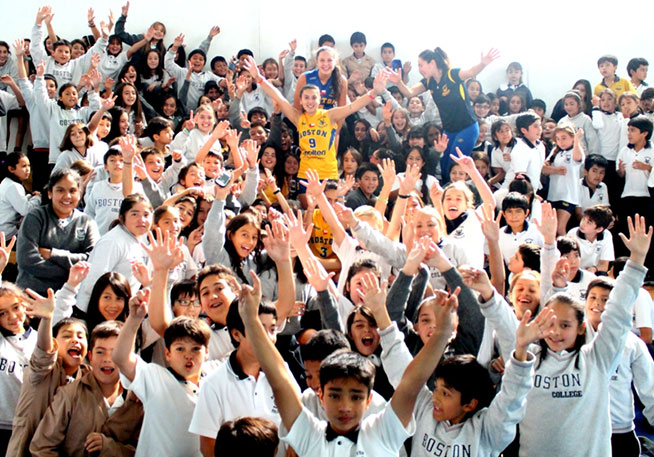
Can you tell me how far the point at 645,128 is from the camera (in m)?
6.51

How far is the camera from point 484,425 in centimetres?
237

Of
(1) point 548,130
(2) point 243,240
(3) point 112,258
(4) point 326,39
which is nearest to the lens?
(3) point 112,258

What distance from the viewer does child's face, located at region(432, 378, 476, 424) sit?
7.91 feet

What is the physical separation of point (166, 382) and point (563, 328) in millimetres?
1552

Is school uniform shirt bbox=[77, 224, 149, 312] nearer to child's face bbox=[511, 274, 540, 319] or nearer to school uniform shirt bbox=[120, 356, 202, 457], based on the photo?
school uniform shirt bbox=[120, 356, 202, 457]

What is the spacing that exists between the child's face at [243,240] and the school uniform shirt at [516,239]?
Result: 1845 mm

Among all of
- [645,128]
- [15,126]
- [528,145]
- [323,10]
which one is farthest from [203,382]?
[323,10]

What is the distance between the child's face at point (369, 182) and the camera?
19.6 feet

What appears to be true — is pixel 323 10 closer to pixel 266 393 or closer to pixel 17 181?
pixel 17 181

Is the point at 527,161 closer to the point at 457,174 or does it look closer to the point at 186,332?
the point at 457,174

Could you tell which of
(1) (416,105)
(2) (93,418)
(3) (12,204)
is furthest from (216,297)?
(1) (416,105)

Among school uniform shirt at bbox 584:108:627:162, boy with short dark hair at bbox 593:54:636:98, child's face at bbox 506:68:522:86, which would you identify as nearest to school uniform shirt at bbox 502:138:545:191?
school uniform shirt at bbox 584:108:627:162

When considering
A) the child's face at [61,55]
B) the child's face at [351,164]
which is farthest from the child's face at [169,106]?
the child's face at [351,164]

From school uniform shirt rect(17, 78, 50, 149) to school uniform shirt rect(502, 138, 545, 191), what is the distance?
4460 millimetres
